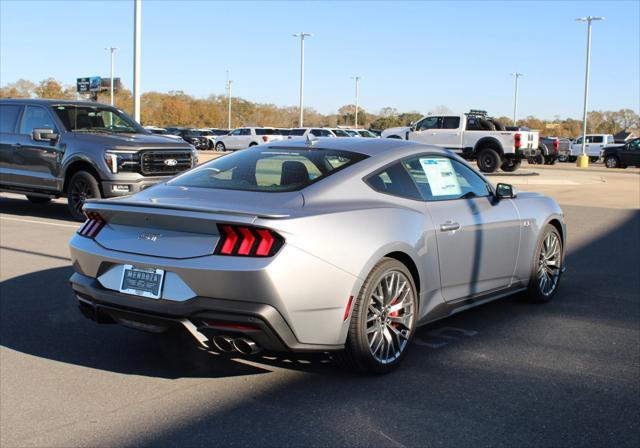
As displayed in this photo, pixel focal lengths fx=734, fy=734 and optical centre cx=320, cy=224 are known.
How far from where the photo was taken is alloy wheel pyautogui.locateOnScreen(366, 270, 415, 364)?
4695mm

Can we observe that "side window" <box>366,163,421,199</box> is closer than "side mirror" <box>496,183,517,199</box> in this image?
Yes

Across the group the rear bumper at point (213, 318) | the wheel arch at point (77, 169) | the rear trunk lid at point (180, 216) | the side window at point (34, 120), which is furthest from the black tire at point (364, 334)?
the side window at point (34, 120)

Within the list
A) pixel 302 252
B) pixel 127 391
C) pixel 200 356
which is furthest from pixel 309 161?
pixel 127 391

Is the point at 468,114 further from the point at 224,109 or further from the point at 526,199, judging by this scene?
the point at 224,109

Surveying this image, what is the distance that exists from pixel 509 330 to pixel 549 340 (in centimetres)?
38

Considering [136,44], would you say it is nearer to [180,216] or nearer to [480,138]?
→ [480,138]

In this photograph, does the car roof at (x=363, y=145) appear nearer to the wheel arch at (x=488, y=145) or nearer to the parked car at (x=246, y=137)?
the wheel arch at (x=488, y=145)

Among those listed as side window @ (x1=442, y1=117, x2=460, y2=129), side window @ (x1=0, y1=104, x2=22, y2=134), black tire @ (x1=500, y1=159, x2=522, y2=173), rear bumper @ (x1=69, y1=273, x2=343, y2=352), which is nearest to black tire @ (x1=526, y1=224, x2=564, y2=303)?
rear bumper @ (x1=69, y1=273, x2=343, y2=352)

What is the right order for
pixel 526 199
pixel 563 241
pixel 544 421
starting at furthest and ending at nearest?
pixel 563 241 → pixel 526 199 → pixel 544 421

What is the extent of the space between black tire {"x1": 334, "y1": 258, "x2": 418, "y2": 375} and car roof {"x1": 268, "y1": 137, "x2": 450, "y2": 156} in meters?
0.95

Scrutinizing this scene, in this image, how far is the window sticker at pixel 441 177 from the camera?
5.57 m

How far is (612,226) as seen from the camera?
13.3 m

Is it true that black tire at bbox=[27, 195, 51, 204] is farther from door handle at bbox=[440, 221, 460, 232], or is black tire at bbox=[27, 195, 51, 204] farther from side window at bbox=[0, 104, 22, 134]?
door handle at bbox=[440, 221, 460, 232]

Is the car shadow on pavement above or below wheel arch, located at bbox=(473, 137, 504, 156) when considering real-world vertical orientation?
below
